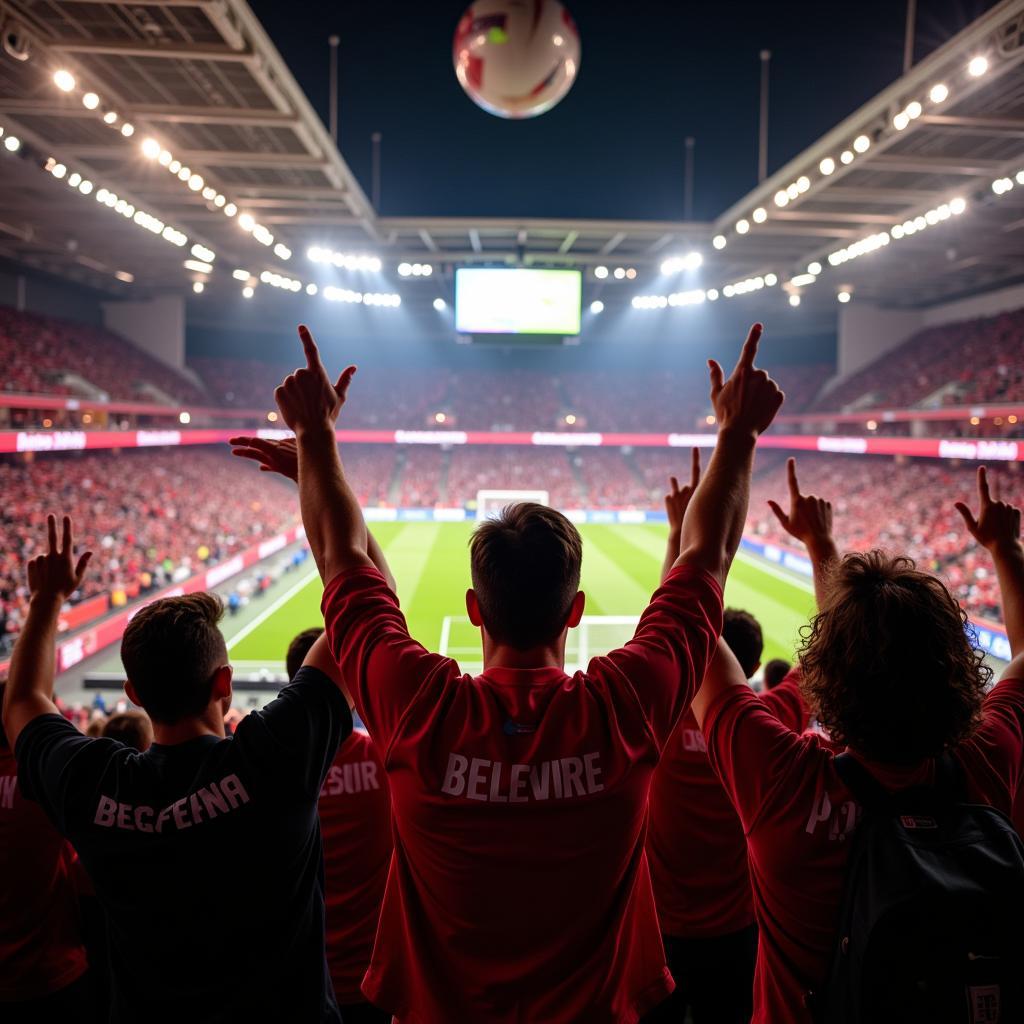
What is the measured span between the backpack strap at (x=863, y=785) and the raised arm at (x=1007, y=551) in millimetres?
850

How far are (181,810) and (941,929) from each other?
168 cm

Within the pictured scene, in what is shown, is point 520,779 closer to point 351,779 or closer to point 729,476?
point 729,476

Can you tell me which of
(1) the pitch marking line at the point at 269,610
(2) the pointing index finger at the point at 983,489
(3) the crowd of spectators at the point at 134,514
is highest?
(2) the pointing index finger at the point at 983,489

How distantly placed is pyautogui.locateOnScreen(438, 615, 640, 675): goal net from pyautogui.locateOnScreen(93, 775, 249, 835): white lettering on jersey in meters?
14.1

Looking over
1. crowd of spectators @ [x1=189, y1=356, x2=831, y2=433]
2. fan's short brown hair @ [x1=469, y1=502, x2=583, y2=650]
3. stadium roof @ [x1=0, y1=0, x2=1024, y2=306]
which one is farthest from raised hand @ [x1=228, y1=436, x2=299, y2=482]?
crowd of spectators @ [x1=189, y1=356, x2=831, y2=433]

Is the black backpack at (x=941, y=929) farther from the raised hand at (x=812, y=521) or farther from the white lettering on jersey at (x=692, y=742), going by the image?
the white lettering on jersey at (x=692, y=742)

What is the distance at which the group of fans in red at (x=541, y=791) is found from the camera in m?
1.48

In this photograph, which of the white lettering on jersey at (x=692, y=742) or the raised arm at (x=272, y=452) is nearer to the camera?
the raised arm at (x=272, y=452)

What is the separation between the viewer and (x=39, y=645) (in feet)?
7.18

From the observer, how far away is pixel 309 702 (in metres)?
1.84

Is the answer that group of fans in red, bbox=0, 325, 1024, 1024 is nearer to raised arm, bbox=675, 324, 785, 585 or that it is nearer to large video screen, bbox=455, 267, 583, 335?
raised arm, bbox=675, 324, 785, 585

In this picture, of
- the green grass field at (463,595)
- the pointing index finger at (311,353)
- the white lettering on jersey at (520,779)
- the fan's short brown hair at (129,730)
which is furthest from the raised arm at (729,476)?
the green grass field at (463,595)

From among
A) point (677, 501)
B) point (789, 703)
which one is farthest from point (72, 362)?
point (789, 703)

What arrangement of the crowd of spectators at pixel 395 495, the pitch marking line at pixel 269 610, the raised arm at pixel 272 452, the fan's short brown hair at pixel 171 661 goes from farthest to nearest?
the crowd of spectators at pixel 395 495 → the pitch marking line at pixel 269 610 → the raised arm at pixel 272 452 → the fan's short brown hair at pixel 171 661
